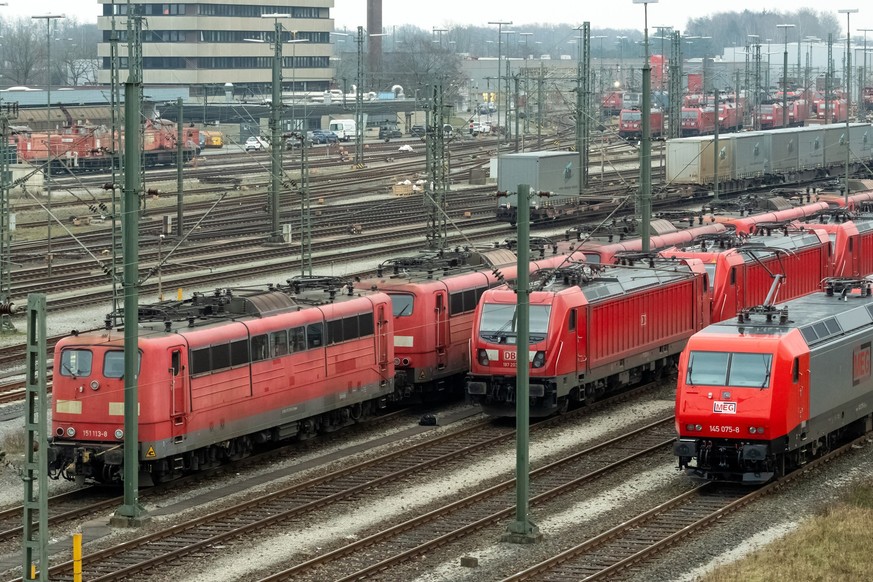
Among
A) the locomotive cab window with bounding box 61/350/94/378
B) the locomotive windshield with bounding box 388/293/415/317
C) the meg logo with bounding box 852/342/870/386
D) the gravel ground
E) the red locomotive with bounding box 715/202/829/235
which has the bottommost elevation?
the gravel ground

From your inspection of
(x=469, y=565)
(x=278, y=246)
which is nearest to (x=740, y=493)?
(x=469, y=565)

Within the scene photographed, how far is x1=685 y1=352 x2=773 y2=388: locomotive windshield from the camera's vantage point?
86.7 ft

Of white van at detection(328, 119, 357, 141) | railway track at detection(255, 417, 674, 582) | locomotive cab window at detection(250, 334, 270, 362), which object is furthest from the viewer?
white van at detection(328, 119, 357, 141)

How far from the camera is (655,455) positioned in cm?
3047

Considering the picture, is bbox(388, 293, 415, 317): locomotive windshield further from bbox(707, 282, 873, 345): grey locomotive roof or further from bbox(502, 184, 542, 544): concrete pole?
bbox(502, 184, 542, 544): concrete pole

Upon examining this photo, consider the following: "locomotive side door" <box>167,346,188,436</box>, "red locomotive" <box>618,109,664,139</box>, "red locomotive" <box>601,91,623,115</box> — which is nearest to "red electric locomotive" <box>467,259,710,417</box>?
"locomotive side door" <box>167,346,188,436</box>

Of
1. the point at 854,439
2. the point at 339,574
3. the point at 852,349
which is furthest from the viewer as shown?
the point at 854,439

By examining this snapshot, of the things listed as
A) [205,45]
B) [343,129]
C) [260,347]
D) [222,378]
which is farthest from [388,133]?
[222,378]

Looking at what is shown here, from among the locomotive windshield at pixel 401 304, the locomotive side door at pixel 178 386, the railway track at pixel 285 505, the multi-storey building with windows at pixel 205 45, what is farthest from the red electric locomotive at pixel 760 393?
the multi-storey building with windows at pixel 205 45

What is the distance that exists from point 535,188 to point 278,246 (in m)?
15.3

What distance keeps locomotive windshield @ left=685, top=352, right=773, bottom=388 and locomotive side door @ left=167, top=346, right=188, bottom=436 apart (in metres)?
8.90

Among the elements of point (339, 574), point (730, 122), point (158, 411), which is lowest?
point (339, 574)

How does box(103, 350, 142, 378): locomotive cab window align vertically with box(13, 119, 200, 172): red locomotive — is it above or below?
below

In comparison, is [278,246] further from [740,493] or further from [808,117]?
[808,117]
